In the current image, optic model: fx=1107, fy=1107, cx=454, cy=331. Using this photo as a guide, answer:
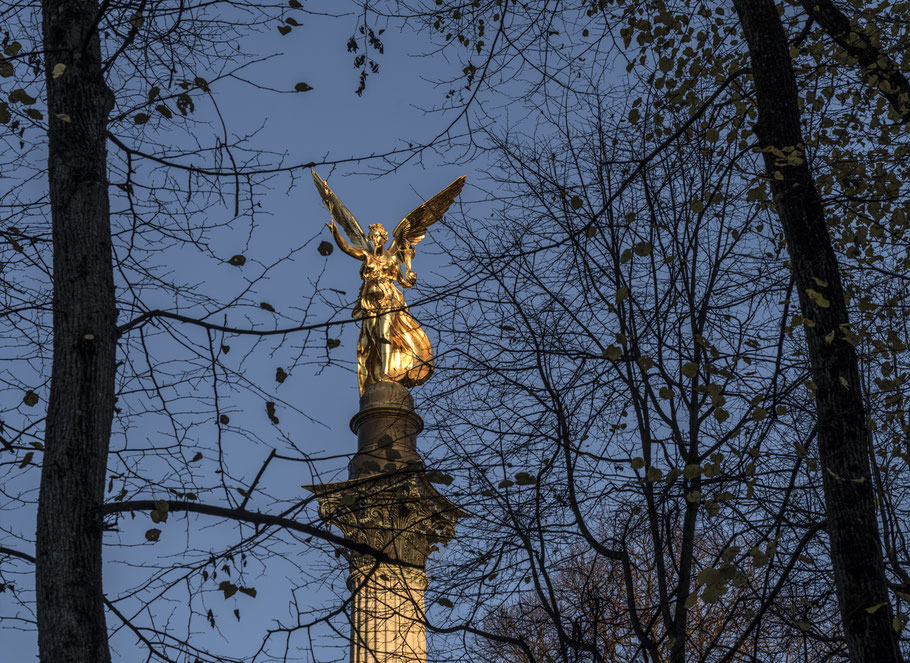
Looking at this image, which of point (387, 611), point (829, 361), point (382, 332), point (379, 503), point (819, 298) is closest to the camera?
point (819, 298)

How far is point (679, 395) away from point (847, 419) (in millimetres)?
1944

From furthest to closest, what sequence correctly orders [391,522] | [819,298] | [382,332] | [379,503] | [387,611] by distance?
[382,332]
[379,503]
[391,522]
[387,611]
[819,298]

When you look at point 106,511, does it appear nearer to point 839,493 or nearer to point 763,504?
point 839,493

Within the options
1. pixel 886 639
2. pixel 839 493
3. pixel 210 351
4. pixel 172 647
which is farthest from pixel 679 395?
pixel 172 647

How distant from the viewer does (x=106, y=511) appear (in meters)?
4.65

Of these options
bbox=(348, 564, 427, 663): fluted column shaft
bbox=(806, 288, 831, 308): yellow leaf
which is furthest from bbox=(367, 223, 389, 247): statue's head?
bbox=(806, 288, 831, 308): yellow leaf

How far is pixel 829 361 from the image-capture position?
5320mm

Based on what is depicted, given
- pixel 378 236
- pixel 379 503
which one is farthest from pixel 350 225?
pixel 379 503

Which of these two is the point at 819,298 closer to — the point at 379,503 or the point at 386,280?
the point at 379,503

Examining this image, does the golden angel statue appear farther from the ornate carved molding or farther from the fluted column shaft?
the ornate carved molding

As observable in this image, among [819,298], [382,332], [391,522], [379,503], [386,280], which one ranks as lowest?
[391,522]

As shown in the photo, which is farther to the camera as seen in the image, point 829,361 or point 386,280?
point 386,280

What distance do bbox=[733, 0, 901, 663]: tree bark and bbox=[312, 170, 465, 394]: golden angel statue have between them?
10.2m

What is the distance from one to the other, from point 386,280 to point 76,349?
1212 cm
